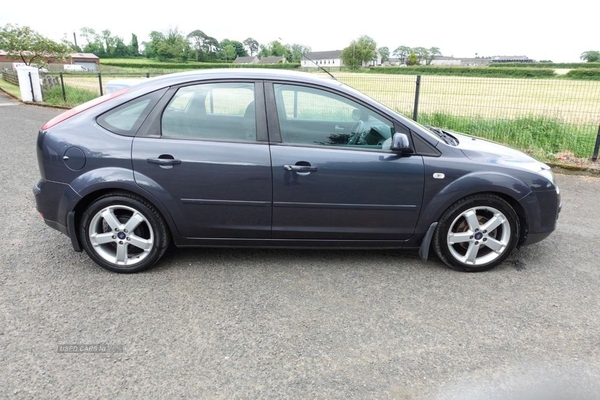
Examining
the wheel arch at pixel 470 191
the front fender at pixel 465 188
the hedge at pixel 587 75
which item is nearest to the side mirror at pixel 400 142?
the front fender at pixel 465 188

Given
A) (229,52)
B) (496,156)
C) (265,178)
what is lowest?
(265,178)

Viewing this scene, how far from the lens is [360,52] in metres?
73.9

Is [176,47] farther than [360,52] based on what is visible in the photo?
Yes

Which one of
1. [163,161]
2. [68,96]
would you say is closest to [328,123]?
[163,161]

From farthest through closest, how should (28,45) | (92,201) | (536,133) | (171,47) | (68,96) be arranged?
1. (171,47)
2. (28,45)
3. (68,96)
4. (536,133)
5. (92,201)

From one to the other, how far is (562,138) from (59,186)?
28.1 ft

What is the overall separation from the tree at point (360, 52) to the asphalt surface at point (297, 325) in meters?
66.6

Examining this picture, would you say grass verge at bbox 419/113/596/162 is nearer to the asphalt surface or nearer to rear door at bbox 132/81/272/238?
the asphalt surface

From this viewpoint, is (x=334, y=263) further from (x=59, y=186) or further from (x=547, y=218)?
(x=59, y=186)

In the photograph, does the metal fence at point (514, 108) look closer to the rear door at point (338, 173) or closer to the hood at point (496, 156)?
the hood at point (496, 156)

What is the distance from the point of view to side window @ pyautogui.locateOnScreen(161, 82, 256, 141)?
11.3 feet

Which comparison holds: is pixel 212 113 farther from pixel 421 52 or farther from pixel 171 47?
pixel 421 52

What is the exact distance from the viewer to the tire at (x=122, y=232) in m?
3.42

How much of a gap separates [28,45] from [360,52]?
1987 inches
